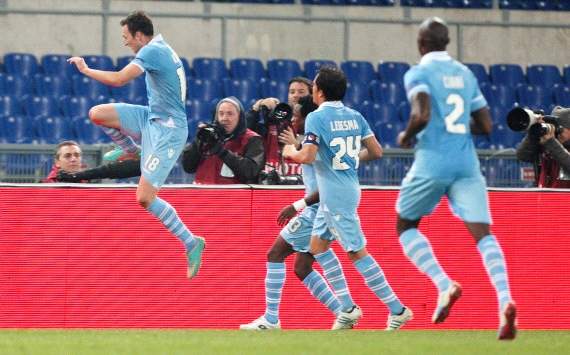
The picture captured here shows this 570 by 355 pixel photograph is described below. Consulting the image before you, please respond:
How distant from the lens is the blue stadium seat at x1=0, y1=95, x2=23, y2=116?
19047 millimetres

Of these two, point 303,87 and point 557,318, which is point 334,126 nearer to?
point 303,87

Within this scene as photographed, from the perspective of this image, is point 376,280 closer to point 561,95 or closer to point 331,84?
point 331,84

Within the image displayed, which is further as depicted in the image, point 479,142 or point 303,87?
point 479,142

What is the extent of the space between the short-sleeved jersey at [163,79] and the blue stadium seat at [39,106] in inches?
336

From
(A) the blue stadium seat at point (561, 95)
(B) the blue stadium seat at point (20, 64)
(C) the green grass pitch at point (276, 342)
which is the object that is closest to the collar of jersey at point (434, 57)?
(C) the green grass pitch at point (276, 342)

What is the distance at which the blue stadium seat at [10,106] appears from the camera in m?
19.0

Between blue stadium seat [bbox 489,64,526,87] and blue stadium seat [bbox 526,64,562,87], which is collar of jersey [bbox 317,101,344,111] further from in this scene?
blue stadium seat [bbox 526,64,562,87]

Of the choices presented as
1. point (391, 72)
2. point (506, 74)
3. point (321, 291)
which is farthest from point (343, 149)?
Result: point (506, 74)

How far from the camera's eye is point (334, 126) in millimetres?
10094

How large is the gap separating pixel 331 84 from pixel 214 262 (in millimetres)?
2506

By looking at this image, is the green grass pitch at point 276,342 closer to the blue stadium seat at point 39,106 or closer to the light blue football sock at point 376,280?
the light blue football sock at point 376,280

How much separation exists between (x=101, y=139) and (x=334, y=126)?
8288 mm

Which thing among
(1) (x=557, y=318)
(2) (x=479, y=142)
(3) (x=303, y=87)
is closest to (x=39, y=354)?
(3) (x=303, y=87)

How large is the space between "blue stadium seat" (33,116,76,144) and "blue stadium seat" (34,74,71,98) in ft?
4.37
